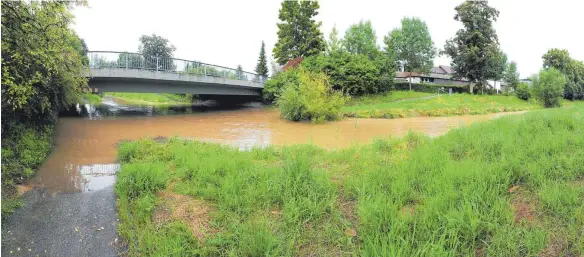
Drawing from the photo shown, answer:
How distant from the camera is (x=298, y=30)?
41906 millimetres

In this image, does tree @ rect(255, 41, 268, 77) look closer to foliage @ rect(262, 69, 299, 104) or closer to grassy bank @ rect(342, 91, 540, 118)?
grassy bank @ rect(342, 91, 540, 118)

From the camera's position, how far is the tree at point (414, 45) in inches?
1779

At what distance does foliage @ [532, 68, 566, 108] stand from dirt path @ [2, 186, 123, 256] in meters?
42.8

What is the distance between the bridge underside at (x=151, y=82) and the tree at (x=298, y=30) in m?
17.0

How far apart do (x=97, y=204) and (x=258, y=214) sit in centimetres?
306

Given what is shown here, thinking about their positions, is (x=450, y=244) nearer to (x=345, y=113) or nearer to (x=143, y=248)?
(x=143, y=248)

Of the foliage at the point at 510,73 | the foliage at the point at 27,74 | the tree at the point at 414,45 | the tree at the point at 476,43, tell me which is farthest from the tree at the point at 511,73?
the foliage at the point at 27,74

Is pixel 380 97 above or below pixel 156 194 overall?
above

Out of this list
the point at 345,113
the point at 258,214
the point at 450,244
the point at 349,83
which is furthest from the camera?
the point at 349,83

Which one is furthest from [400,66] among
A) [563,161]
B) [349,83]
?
[563,161]

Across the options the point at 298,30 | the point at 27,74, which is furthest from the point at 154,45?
the point at 27,74

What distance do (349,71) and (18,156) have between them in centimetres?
2789

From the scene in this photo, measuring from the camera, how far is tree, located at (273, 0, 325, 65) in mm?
41031

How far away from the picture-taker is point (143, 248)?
372 cm
